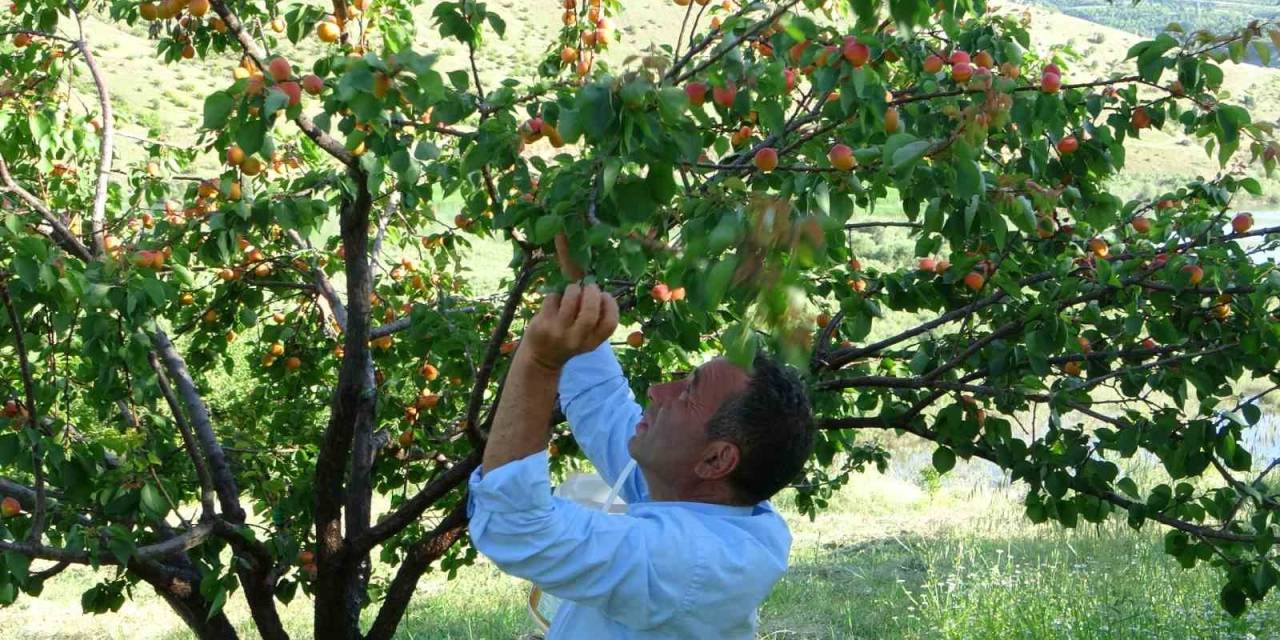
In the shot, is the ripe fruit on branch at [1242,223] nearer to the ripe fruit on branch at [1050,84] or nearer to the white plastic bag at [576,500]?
the ripe fruit on branch at [1050,84]

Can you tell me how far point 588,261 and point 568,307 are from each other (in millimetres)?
248

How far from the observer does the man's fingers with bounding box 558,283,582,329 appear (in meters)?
1.53

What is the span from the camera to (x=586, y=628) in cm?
189

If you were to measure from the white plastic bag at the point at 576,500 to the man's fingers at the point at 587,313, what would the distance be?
656mm

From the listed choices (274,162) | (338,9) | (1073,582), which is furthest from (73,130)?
(1073,582)

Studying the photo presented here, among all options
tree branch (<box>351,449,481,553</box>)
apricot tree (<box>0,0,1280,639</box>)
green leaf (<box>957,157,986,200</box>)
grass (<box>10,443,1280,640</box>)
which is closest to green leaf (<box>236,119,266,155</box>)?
apricot tree (<box>0,0,1280,639</box>)

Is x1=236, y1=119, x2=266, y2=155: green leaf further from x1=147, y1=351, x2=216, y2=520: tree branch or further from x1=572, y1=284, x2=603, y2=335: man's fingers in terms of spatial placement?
x1=147, y1=351, x2=216, y2=520: tree branch

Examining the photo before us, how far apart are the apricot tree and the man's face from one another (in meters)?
0.22

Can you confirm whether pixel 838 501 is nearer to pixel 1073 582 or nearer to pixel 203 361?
pixel 1073 582

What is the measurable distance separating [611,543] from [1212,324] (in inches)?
84.2

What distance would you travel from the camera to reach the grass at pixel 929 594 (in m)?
5.27

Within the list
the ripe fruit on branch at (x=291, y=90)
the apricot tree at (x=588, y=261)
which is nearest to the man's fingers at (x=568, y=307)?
the apricot tree at (x=588, y=261)

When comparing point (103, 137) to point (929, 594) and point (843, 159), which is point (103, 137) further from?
point (929, 594)

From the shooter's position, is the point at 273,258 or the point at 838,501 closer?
the point at 273,258
